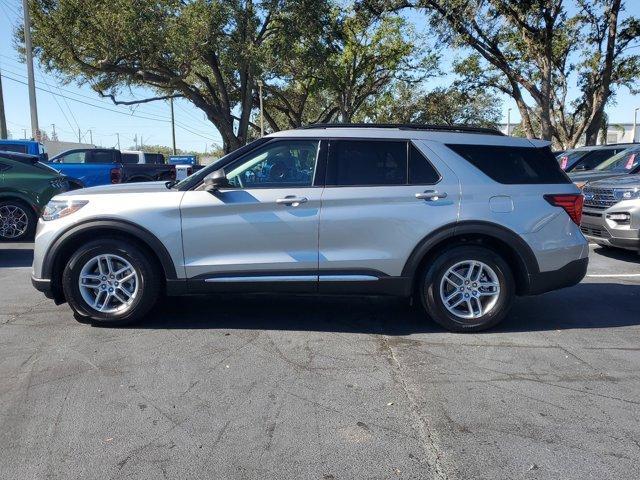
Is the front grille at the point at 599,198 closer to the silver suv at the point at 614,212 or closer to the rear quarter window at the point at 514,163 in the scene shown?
the silver suv at the point at 614,212

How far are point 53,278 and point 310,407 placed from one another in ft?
9.43

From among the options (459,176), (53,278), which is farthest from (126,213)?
(459,176)

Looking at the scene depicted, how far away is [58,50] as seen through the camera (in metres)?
20.5

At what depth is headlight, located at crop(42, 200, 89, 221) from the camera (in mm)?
5002

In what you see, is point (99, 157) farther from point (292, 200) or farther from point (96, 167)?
point (292, 200)

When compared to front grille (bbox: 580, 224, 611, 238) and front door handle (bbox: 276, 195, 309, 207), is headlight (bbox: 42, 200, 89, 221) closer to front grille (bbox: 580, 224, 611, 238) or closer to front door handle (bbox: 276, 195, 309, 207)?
front door handle (bbox: 276, 195, 309, 207)

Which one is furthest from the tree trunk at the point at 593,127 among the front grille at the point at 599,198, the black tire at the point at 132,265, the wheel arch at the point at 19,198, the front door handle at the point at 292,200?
the black tire at the point at 132,265

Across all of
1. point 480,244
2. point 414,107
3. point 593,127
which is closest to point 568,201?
point 480,244

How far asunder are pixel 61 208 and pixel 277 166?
6.67 ft

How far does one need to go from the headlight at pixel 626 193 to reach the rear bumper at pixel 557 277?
12.1 feet

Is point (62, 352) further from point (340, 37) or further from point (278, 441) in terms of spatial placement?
point (340, 37)

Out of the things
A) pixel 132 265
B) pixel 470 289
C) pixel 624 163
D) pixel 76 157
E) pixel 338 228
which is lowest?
pixel 470 289

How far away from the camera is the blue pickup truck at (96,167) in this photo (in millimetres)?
15344

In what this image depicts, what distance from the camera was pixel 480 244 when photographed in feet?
16.6
